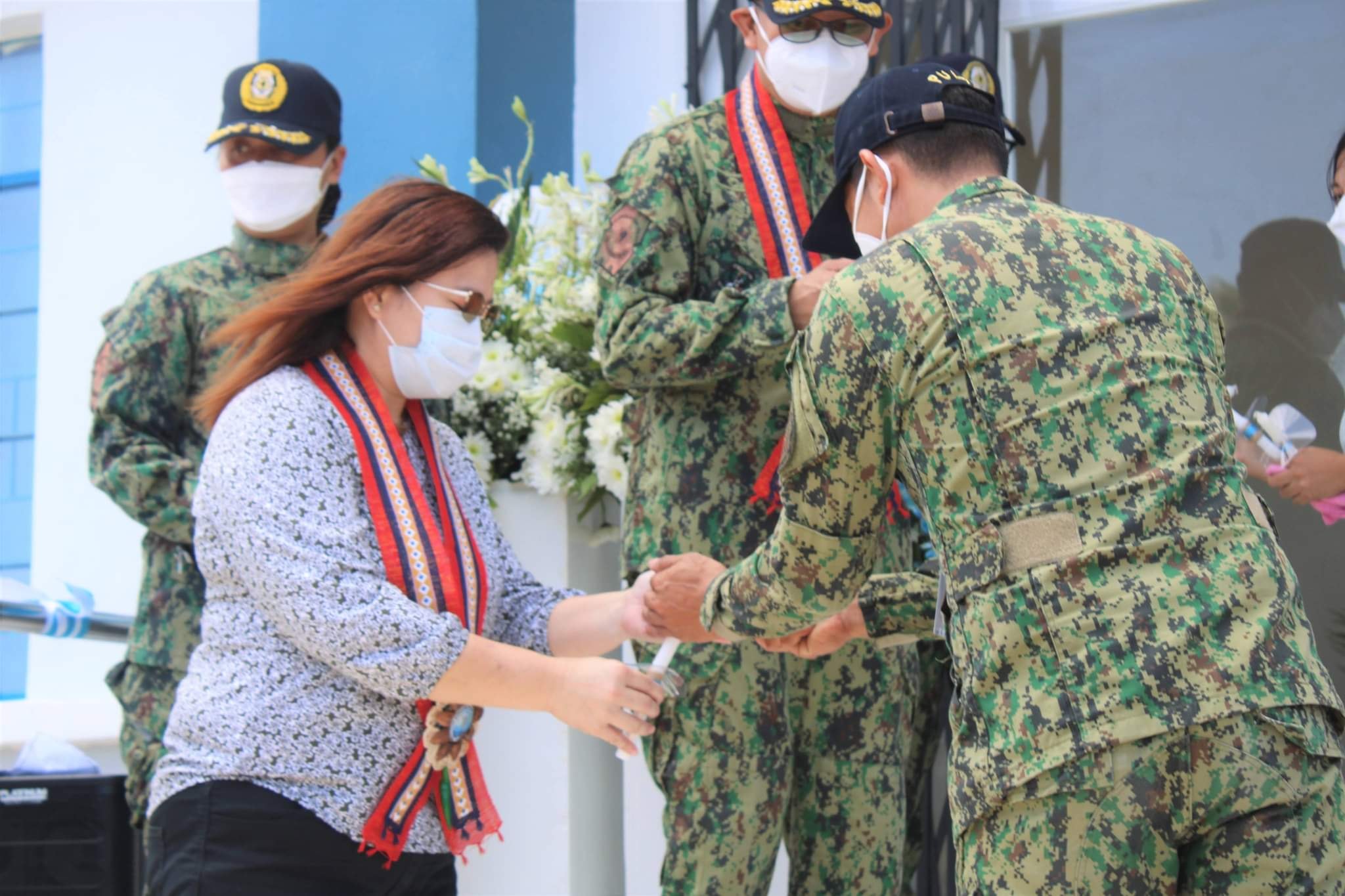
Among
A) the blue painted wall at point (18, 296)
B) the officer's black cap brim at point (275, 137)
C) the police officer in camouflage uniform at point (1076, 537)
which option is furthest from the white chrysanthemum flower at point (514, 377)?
the blue painted wall at point (18, 296)

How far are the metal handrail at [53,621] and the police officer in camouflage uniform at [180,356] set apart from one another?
211mm

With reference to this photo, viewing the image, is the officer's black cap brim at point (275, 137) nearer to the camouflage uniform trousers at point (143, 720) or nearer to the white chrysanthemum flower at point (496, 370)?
the white chrysanthemum flower at point (496, 370)

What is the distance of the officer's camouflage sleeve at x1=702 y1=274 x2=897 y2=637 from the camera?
70.6 inches

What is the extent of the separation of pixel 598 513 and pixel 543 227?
64cm

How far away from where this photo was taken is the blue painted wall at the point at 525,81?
4.18m

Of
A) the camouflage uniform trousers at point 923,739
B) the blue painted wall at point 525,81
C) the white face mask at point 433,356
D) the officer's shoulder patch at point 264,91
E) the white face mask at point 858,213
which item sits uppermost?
the blue painted wall at point 525,81

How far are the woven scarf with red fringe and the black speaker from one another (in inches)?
49.6

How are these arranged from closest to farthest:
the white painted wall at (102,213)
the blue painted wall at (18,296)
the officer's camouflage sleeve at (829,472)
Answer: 1. the officer's camouflage sleeve at (829,472)
2. the white painted wall at (102,213)
3. the blue painted wall at (18,296)

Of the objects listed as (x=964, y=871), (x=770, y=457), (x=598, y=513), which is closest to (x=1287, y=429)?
(x=770, y=457)

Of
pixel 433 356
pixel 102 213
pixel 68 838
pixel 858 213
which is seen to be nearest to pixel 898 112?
pixel 858 213

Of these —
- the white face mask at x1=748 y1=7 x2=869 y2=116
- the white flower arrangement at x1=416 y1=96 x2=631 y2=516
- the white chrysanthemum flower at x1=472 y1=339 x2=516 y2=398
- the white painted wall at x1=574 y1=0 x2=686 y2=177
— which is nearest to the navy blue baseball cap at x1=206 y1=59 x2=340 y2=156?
the white flower arrangement at x1=416 y1=96 x2=631 y2=516

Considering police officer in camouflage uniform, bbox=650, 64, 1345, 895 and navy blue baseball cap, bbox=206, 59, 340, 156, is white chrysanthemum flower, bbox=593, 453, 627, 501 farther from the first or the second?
police officer in camouflage uniform, bbox=650, 64, 1345, 895

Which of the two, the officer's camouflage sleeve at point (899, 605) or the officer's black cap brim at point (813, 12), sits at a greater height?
the officer's black cap brim at point (813, 12)

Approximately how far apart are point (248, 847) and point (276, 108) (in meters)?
1.74
